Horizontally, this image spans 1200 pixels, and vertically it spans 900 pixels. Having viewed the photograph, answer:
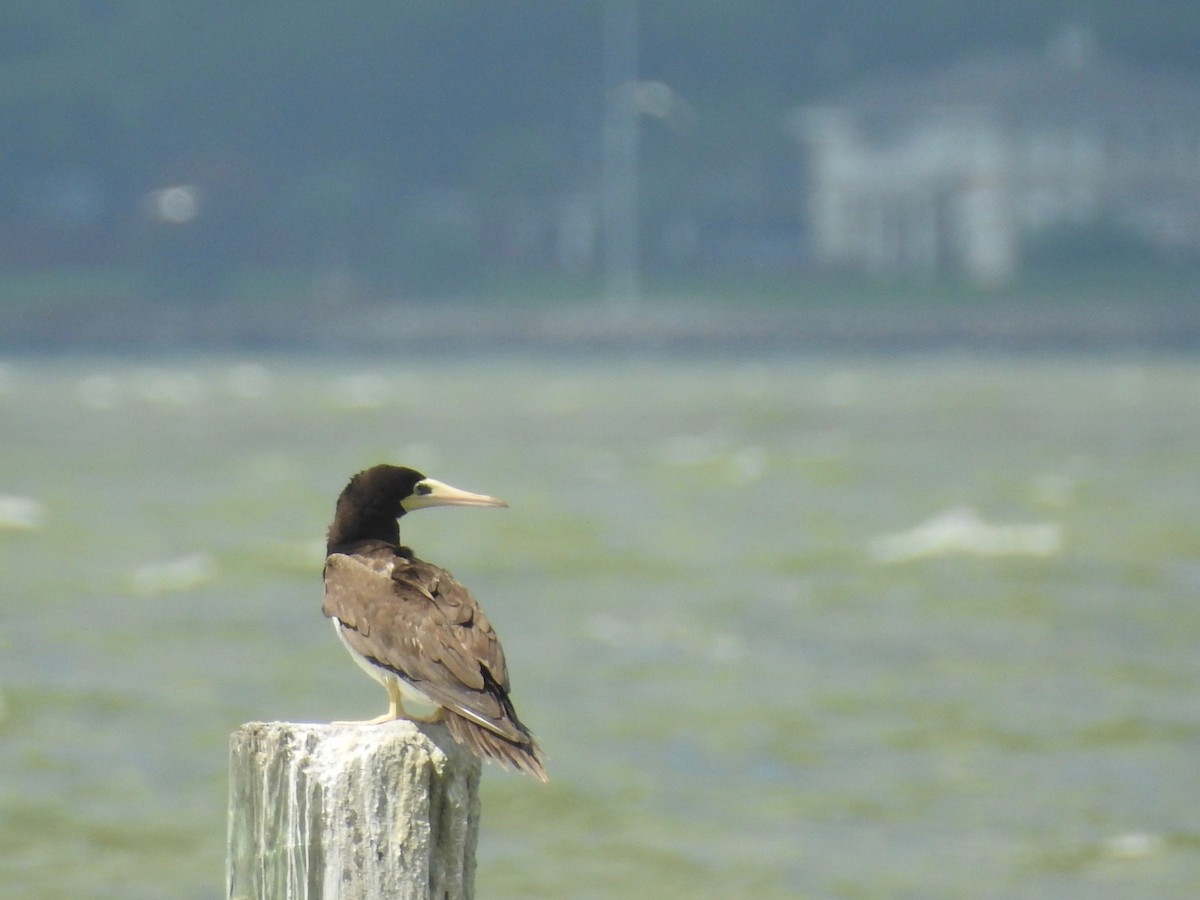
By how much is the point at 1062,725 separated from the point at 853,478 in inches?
630

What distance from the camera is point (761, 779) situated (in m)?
11.9

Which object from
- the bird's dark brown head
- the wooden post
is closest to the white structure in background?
the bird's dark brown head

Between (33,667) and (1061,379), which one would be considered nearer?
(33,667)


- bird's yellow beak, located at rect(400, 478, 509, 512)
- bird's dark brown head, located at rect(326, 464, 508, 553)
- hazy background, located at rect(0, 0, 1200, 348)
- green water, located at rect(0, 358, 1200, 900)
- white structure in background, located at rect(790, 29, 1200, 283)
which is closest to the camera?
bird's yellow beak, located at rect(400, 478, 509, 512)

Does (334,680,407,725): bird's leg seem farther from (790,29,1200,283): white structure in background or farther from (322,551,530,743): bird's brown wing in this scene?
(790,29,1200,283): white structure in background

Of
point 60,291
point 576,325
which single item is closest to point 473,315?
point 576,325

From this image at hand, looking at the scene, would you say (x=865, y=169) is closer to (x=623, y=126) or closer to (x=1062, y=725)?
(x=623, y=126)

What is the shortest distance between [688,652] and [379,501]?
10.2 m

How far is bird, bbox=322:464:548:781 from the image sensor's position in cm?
486

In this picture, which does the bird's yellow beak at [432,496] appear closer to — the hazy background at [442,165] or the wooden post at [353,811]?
the wooden post at [353,811]

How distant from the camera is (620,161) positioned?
8881 cm

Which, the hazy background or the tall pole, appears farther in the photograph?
the tall pole

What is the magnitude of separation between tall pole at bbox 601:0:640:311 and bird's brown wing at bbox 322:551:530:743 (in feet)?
249

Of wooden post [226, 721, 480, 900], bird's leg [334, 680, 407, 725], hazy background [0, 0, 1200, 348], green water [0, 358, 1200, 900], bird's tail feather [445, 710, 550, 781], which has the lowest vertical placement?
wooden post [226, 721, 480, 900]
